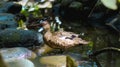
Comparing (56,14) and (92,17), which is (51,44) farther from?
(56,14)

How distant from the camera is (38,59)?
439 cm

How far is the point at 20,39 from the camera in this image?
530cm

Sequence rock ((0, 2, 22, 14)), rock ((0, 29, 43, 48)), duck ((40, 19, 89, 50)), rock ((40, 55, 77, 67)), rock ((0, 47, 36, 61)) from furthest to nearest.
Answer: rock ((0, 2, 22, 14)), rock ((0, 29, 43, 48)), duck ((40, 19, 89, 50)), rock ((0, 47, 36, 61)), rock ((40, 55, 77, 67))

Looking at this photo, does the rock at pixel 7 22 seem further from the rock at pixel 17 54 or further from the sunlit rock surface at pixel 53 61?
the sunlit rock surface at pixel 53 61

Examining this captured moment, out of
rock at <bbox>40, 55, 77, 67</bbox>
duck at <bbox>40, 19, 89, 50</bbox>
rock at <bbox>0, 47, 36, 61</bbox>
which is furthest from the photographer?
duck at <bbox>40, 19, 89, 50</bbox>

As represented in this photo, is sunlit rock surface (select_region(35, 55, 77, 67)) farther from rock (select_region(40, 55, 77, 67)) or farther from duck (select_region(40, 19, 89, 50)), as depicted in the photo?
duck (select_region(40, 19, 89, 50))

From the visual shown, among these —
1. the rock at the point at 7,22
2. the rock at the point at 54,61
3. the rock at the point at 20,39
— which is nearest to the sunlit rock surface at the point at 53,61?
the rock at the point at 54,61

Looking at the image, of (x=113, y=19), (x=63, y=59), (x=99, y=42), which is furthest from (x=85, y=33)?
(x=63, y=59)

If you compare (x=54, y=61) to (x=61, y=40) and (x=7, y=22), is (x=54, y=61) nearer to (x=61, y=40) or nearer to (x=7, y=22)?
(x=61, y=40)

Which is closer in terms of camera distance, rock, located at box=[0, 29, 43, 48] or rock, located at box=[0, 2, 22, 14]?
rock, located at box=[0, 29, 43, 48]

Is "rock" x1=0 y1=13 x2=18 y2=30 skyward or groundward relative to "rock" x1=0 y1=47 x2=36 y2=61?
skyward

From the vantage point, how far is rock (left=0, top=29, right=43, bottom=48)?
5273mm

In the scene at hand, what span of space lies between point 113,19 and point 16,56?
3796mm

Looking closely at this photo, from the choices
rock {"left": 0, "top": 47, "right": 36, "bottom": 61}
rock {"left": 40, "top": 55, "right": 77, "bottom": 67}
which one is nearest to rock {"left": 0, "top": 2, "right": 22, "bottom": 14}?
rock {"left": 0, "top": 47, "right": 36, "bottom": 61}
